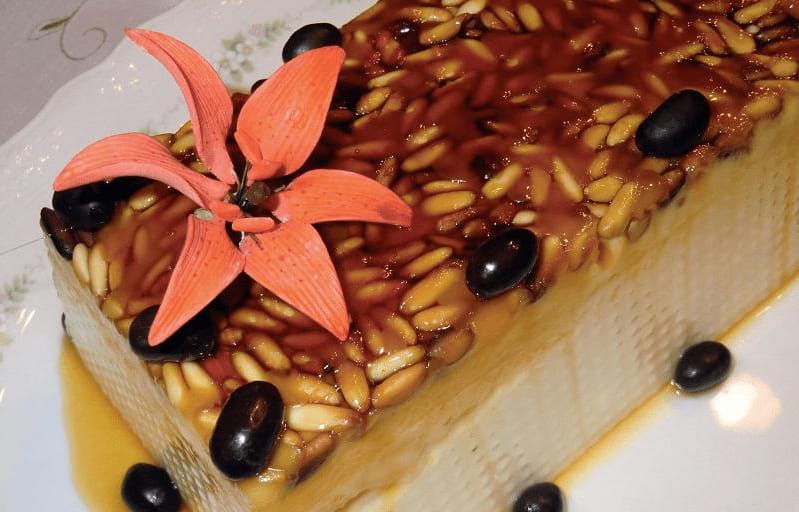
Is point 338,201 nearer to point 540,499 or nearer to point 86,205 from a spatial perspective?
point 86,205

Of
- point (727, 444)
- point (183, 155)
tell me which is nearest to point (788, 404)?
point (727, 444)

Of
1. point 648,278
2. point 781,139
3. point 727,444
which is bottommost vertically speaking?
point 727,444

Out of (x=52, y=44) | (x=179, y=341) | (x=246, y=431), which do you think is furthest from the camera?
(x=52, y=44)

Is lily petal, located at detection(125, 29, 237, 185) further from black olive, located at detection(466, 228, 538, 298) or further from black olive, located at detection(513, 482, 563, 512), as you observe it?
black olive, located at detection(513, 482, 563, 512)

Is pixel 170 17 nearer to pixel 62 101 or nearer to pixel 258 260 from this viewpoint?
pixel 62 101

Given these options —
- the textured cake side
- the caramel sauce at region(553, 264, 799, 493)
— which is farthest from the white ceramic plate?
the textured cake side

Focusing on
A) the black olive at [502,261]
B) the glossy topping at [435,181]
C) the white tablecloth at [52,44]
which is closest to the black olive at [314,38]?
the glossy topping at [435,181]

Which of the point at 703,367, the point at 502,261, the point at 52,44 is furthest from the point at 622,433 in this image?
the point at 52,44
